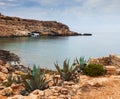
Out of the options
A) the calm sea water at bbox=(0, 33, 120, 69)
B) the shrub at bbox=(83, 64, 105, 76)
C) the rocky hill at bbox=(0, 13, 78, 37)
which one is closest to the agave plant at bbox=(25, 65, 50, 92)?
the shrub at bbox=(83, 64, 105, 76)

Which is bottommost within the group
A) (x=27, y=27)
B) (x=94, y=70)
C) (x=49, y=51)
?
(x=49, y=51)

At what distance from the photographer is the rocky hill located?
5049 inches

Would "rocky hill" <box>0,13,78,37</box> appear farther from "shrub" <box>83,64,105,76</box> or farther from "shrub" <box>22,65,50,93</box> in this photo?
"shrub" <box>22,65,50,93</box>

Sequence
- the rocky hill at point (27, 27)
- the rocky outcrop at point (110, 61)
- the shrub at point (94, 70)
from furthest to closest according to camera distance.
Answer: the rocky hill at point (27, 27) < the rocky outcrop at point (110, 61) < the shrub at point (94, 70)

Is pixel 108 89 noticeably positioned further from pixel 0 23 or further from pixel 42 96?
pixel 0 23

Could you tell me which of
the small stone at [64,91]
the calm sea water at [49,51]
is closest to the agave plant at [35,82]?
the small stone at [64,91]

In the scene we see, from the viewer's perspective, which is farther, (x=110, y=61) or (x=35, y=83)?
(x=110, y=61)

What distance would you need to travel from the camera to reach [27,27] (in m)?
144

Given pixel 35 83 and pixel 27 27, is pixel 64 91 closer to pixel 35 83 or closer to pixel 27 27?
pixel 35 83

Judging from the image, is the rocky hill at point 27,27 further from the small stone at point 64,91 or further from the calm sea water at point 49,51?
the small stone at point 64,91

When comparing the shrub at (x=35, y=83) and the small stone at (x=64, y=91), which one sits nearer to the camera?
the small stone at (x=64, y=91)

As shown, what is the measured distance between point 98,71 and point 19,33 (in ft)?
386

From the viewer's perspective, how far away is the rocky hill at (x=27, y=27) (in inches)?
5049

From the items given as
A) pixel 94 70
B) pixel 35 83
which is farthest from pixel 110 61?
pixel 35 83
